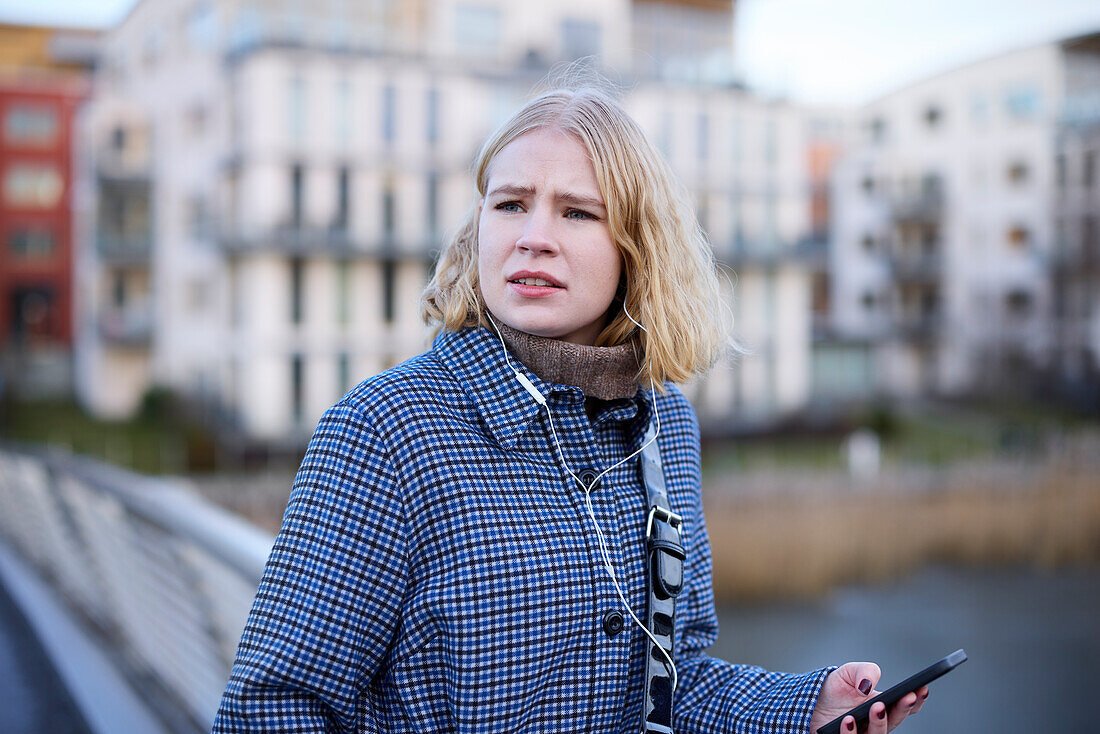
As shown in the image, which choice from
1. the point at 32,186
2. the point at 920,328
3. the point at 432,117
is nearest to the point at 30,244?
the point at 32,186

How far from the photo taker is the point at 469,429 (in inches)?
59.6

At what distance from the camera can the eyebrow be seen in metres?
1.60

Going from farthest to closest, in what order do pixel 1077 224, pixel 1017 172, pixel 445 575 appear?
pixel 1017 172
pixel 1077 224
pixel 445 575

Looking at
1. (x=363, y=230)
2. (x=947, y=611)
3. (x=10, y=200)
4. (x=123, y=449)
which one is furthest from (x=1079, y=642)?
(x=10, y=200)

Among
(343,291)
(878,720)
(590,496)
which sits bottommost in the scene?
(878,720)

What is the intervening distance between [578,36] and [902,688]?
89.4 feet

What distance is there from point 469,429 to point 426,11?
25.9 m

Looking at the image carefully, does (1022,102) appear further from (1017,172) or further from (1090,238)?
(1090,238)

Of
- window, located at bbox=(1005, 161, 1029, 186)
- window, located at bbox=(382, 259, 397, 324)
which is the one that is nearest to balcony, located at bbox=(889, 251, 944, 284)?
window, located at bbox=(1005, 161, 1029, 186)

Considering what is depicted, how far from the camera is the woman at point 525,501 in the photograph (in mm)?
1395

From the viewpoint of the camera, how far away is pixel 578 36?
2709 centimetres

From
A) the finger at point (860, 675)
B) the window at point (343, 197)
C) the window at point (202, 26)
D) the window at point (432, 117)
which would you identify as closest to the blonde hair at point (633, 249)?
the finger at point (860, 675)

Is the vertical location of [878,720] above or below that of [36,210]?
below

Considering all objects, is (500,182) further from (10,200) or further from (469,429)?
(10,200)
